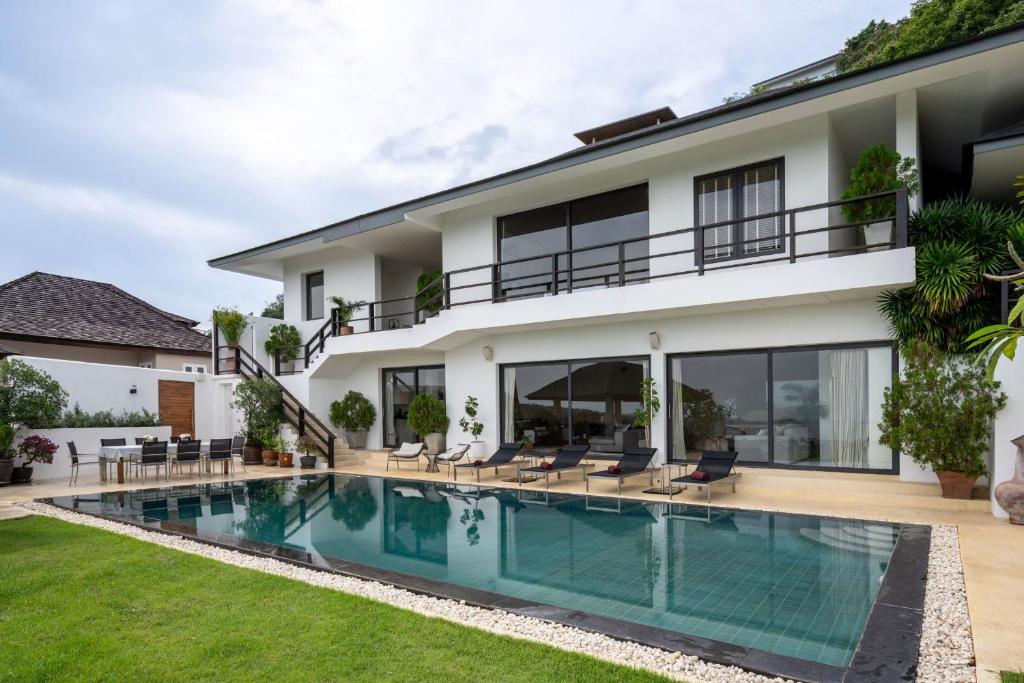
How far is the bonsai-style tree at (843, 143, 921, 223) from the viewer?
9.96 m

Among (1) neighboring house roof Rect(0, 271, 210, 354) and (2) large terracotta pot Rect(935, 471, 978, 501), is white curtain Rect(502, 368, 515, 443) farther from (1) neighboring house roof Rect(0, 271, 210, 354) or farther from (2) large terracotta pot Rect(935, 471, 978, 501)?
(1) neighboring house roof Rect(0, 271, 210, 354)

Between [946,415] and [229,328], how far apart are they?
1895 cm

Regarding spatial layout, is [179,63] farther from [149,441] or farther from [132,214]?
[132,214]

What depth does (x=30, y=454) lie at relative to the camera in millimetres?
13758

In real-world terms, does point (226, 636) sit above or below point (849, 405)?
below

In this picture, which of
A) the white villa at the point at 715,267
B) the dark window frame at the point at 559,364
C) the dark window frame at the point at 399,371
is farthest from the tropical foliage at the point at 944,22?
the dark window frame at the point at 399,371

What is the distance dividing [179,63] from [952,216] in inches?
655

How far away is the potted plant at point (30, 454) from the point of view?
13.5 m

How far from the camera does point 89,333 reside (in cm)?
2239

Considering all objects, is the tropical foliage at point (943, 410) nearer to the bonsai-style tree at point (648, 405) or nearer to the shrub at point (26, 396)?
the bonsai-style tree at point (648, 405)

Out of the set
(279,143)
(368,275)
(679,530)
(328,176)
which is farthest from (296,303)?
(679,530)

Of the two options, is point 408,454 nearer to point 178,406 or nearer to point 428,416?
point 428,416

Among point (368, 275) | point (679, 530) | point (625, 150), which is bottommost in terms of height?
point (679, 530)

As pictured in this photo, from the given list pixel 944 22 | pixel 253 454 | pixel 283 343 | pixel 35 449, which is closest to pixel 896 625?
pixel 35 449
